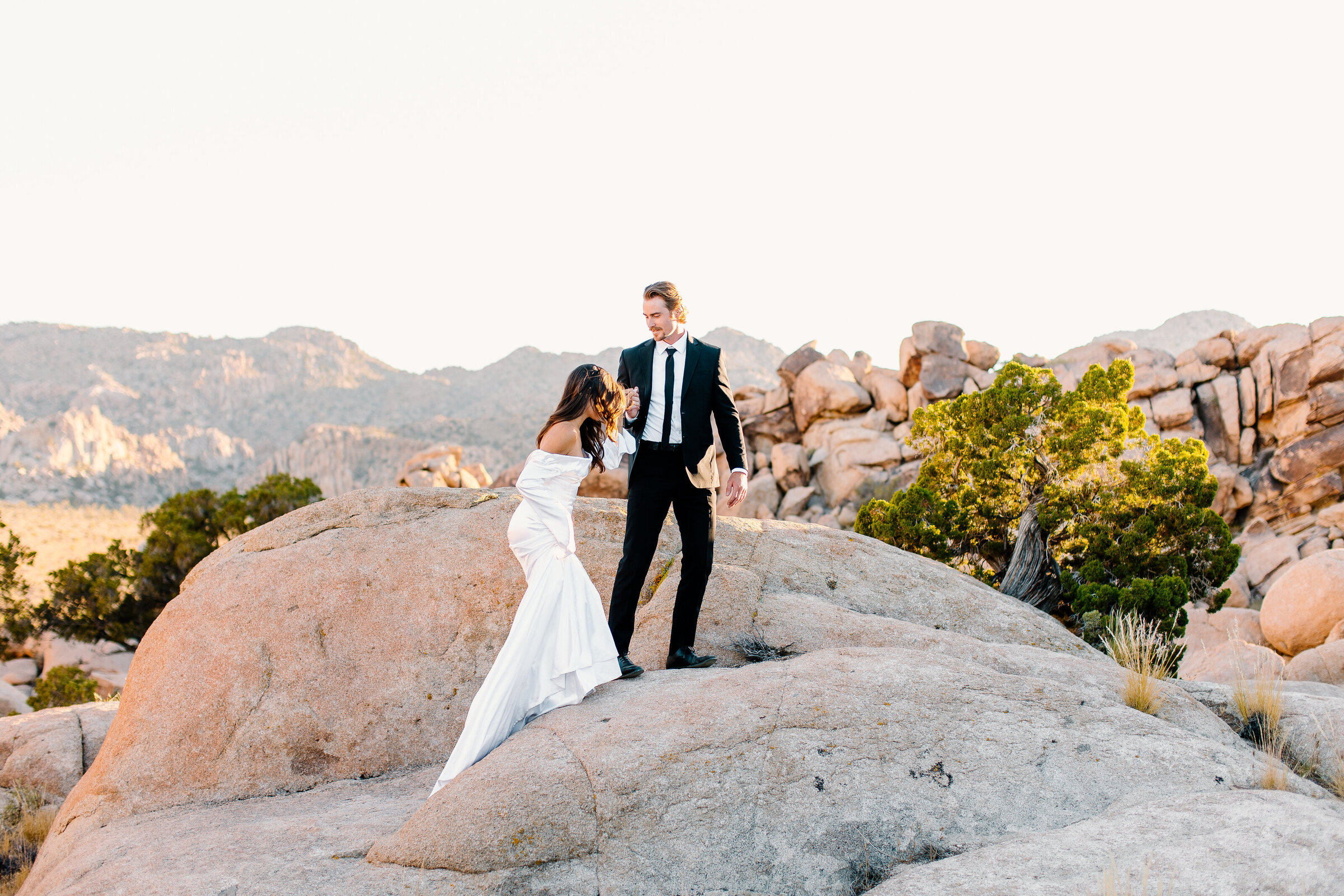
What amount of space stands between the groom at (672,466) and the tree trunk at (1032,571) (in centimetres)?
959

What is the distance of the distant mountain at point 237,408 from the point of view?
230 ft

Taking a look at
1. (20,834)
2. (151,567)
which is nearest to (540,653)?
(20,834)

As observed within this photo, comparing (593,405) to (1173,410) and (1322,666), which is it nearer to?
(1322,666)

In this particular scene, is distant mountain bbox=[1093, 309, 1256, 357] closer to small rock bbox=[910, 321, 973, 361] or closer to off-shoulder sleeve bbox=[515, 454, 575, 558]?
small rock bbox=[910, 321, 973, 361]

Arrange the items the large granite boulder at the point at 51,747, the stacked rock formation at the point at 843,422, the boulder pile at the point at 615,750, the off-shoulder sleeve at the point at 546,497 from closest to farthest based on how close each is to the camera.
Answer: the boulder pile at the point at 615,750 < the off-shoulder sleeve at the point at 546,497 < the large granite boulder at the point at 51,747 < the stacked rock formation at the point at 843,422

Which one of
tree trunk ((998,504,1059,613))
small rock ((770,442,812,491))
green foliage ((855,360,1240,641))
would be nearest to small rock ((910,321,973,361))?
small rock ((770,442,812,491))

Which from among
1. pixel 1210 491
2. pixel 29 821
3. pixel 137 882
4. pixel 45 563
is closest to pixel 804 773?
pixel 137 882

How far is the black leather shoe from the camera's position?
5789 millimetres

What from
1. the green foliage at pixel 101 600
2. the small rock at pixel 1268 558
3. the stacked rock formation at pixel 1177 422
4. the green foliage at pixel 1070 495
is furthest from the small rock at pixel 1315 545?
the green foliage at pixel 101 600

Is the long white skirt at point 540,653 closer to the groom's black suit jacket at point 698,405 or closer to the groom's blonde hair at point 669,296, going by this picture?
the groom's black suit jacket at point 698,405

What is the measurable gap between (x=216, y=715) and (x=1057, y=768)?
17.5 ft

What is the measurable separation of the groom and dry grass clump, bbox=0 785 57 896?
572cm

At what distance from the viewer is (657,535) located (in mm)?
5727

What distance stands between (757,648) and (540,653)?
1863 millimetres
